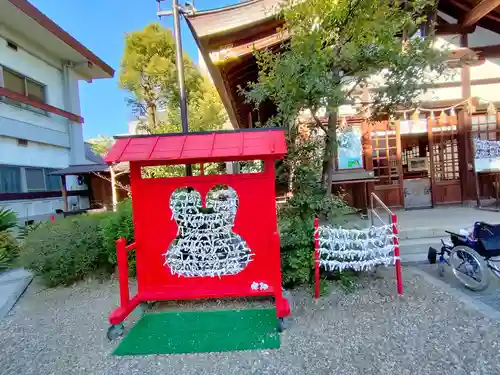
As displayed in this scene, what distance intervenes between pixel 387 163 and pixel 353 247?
5813mm

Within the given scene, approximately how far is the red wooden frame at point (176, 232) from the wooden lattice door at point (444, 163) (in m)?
7.24

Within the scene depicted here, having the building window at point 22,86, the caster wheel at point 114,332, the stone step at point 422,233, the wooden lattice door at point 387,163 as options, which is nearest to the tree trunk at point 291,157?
the stone step at point 422,233

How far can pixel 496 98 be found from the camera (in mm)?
8617

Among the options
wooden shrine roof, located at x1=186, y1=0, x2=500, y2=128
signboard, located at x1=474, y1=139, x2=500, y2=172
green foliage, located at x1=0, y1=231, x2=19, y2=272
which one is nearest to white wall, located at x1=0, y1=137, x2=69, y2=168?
green foliage, located at x1=0, y1=231, x2=19, y2=272

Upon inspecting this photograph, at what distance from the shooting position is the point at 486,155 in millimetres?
8266

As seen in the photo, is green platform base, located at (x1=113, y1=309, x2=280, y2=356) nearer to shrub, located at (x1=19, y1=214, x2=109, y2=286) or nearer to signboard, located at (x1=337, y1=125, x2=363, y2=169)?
shrub, located at (x1=19, y1=214, x2=109, y2=286)

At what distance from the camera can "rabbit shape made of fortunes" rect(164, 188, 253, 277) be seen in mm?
3736

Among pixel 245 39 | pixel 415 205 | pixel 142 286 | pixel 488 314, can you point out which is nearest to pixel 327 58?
pixel 245 39

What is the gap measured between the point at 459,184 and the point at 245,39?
24.6ft

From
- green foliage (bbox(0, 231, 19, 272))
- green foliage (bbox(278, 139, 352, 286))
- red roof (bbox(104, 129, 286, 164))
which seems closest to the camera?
red roof (bbox(104, 129, 286, 164))

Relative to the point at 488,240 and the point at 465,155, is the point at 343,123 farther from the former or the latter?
the point at 488,240

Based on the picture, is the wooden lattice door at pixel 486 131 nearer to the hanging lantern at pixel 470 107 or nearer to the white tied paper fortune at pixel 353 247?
the hanging lantern at pixel 470 107

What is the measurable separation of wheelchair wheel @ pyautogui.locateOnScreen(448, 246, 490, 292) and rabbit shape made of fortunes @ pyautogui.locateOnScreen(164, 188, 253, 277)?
2.76 m

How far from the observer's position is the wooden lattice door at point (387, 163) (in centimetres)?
884
